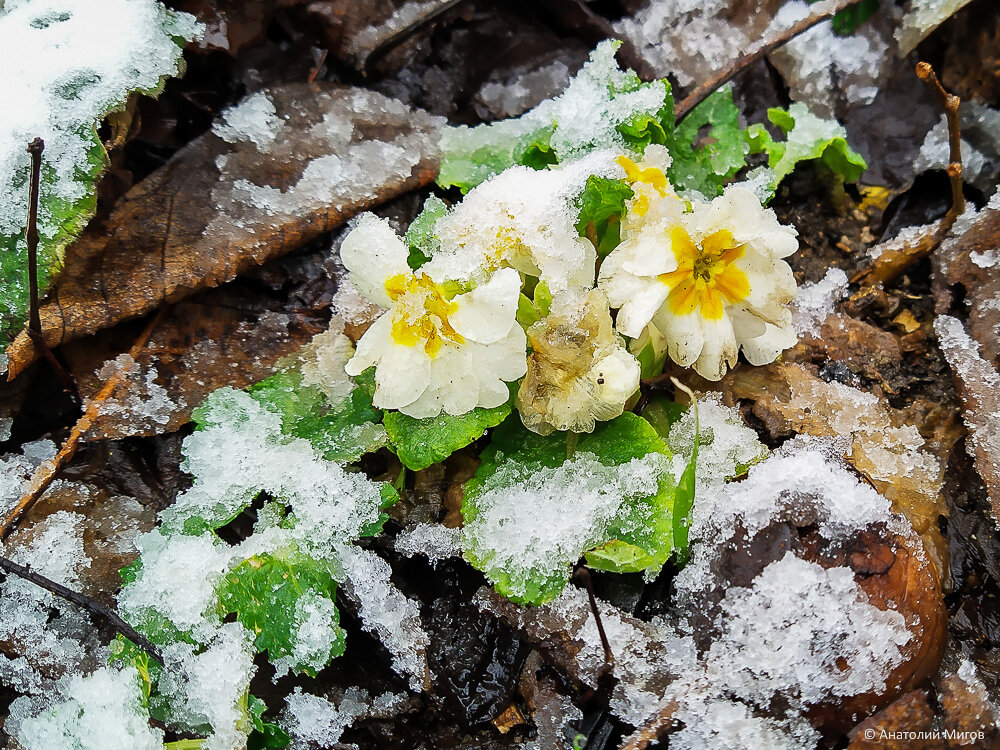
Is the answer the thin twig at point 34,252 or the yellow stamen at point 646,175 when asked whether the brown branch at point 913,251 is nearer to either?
the yellow stamen at point 646,175

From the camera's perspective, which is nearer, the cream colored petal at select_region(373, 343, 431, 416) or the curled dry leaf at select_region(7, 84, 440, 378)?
the cream colored petal at select_region(373, 343, 431, 416)

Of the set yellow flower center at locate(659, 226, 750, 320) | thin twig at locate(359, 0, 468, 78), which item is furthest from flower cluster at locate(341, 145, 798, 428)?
thin twig at locate(359, 0, 468, 78)

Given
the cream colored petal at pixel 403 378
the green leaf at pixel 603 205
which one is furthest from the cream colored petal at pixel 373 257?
the green leaf at pixel 603 205

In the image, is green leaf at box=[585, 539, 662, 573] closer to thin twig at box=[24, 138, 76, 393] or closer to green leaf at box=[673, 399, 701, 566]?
green leaf at box=[673, 399, 701, 566]

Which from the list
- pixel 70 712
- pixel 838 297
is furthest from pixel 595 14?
pixel 70 712

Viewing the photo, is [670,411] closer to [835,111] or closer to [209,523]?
[209,523]
